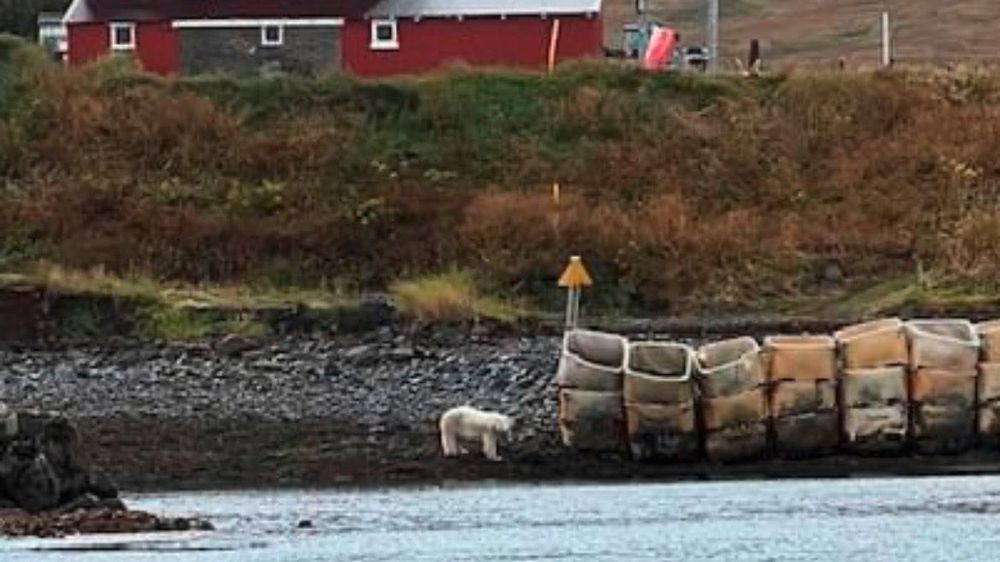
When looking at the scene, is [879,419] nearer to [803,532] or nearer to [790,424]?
[790,424]

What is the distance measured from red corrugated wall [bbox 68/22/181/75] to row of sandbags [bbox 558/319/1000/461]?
117 feet

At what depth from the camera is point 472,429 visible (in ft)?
118

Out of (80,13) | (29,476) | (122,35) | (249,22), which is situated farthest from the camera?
(80,13)

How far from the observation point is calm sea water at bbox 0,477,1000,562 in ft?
86.4

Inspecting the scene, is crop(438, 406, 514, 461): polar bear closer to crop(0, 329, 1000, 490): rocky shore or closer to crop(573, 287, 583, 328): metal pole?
crop(0, 329, 1000, 490): rocky shore

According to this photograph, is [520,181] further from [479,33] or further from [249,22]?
[249,22]

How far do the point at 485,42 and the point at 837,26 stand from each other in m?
58.7

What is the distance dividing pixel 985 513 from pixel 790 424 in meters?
6.37

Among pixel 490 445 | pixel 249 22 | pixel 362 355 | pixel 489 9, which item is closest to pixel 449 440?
pixel 490 445

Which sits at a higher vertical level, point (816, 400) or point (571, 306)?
point (816, 400)

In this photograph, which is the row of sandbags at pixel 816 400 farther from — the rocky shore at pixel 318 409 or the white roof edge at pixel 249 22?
Answer: the white roof edge at pixel 249 22

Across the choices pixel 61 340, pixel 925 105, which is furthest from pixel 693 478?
pixel 925 105

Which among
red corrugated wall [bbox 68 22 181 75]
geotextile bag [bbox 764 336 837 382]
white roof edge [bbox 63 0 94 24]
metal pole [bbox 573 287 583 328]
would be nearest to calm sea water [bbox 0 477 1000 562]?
geotextile bag [bbox 764 336 837 382]

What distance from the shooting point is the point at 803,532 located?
27672 mm
